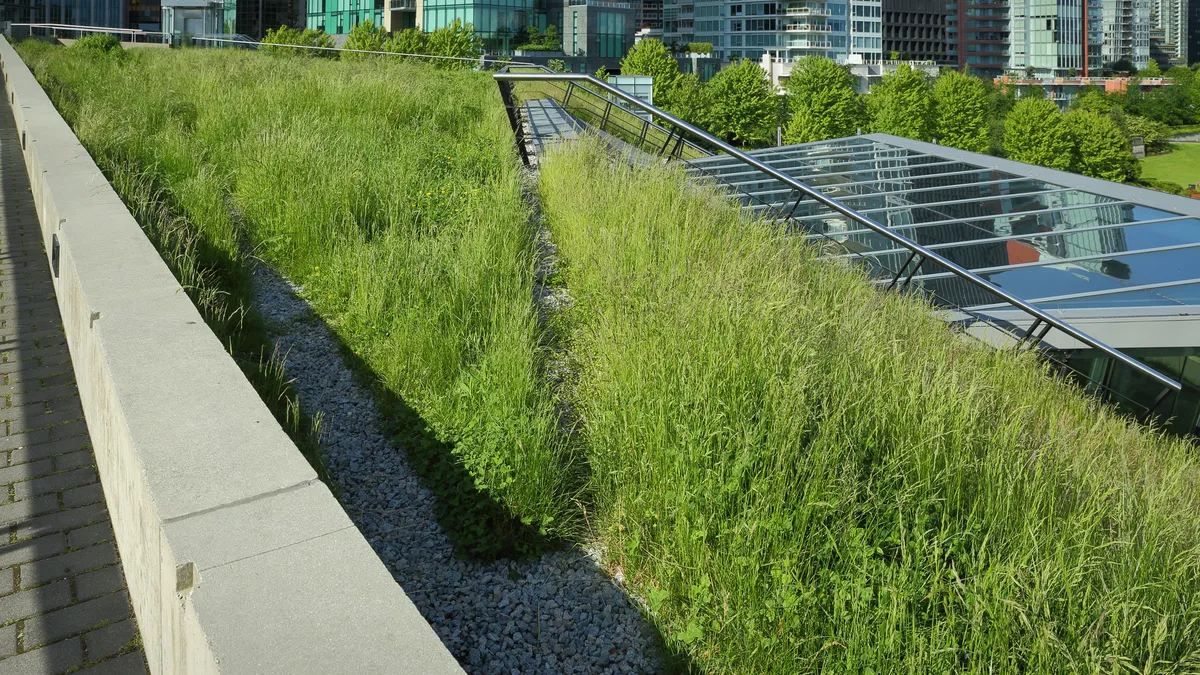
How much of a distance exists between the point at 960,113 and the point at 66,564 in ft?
297

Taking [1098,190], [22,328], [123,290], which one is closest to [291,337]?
[123,290]

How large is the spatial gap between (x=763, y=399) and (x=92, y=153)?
811 centimetres

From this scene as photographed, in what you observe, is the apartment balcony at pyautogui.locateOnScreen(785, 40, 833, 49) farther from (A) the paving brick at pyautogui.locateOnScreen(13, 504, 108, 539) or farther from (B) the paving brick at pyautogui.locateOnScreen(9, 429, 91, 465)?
(A) the paving brick at pyautogui.locateOnScreen(13, 504, 108, 539)

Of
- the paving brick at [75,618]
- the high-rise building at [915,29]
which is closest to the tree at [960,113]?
the paving brick at [75,618]

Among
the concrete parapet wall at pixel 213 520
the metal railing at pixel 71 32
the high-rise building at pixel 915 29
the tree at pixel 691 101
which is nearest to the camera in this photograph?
the concrete parapet wall at pixel 213 520

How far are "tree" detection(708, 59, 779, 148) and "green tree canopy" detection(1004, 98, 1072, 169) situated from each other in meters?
20.4

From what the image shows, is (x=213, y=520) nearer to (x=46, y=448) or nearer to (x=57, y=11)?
(x=46, y=448)

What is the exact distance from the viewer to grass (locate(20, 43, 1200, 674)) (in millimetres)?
3148

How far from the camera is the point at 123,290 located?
521 cm

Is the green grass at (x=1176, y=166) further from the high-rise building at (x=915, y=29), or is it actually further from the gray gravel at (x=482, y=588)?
the gray gravel at (x=482, y=588)

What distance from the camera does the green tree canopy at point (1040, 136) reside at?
272 ft

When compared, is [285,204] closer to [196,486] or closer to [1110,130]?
[196,486]

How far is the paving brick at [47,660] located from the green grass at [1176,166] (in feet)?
397

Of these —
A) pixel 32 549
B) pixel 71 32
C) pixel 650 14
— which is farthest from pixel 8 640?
pixel 650 14
